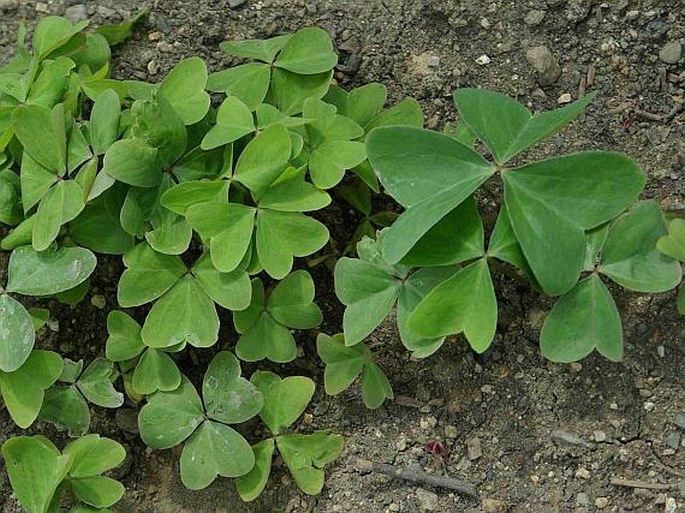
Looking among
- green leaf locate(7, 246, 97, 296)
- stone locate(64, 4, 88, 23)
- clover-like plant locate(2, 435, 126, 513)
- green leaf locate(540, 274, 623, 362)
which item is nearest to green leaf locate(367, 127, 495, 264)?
green leaf locate(540, 274, 623, 362)

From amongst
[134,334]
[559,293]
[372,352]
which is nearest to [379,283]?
[372,352]

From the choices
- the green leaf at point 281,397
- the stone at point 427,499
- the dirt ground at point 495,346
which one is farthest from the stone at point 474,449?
the green leaf at point 281,397

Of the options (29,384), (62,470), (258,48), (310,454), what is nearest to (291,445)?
(310,454)

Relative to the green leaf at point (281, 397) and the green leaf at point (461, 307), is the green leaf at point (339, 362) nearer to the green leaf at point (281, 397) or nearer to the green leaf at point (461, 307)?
the green leaf at point (281, 397)

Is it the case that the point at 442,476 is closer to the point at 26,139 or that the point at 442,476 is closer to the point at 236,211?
the point at 236,211

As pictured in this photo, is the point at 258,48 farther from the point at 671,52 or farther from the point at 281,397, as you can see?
the point at 671,52
